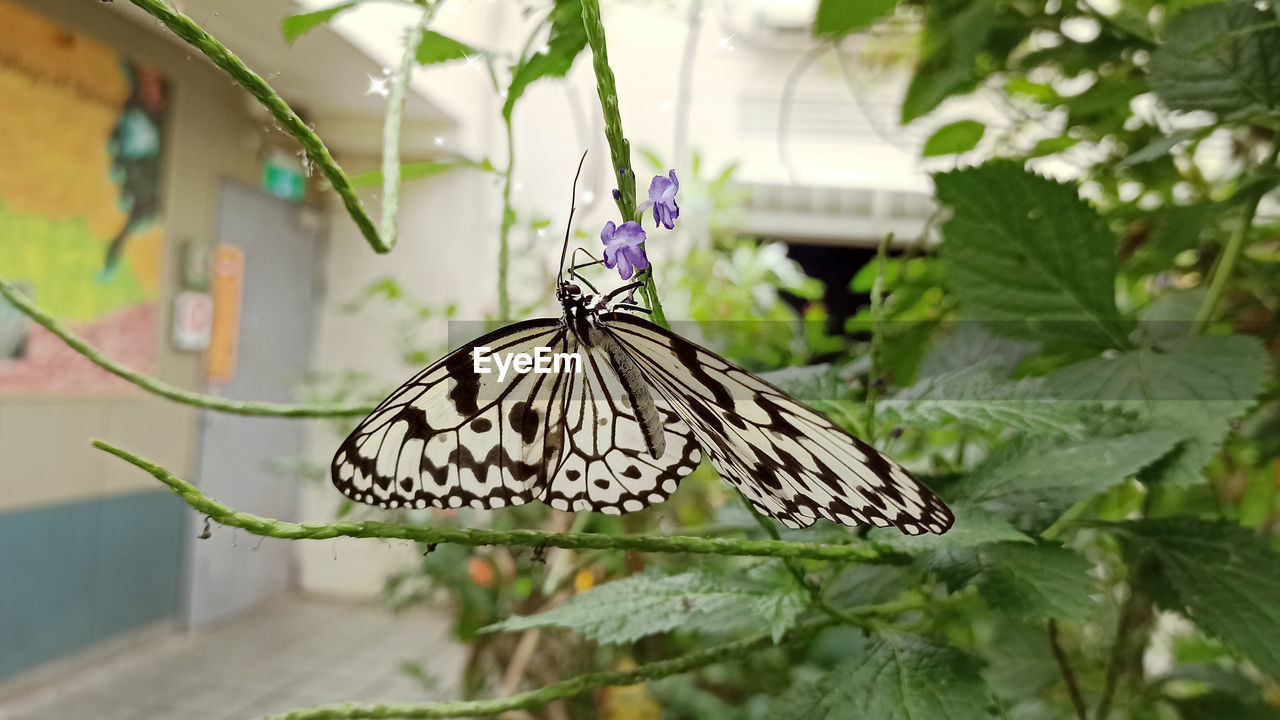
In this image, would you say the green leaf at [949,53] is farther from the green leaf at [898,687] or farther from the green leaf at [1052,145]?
the green leaf at [898,687]

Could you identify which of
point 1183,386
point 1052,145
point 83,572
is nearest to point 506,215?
point 1183,386

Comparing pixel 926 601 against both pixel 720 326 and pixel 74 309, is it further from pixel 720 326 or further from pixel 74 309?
pixel 74 309

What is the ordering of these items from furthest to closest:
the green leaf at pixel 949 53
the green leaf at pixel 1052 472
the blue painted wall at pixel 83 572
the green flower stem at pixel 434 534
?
1. the blue painted wall at pixel 83 572
2. the green leaf at pixel 949 53
3. the green leaf at pixel 1052 472
4. the green flower stem at pixel 434 534

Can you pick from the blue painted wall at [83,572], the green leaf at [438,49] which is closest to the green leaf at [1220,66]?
the green leaf at [438,49]

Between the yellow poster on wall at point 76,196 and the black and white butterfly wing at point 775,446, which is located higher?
the yellow poster on wall at point 76,196

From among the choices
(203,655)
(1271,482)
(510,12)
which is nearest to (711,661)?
(510,12)

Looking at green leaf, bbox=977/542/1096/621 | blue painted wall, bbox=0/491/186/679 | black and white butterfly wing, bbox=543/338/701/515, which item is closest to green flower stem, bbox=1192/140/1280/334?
green leaf, bbox=977/542/1096/621
